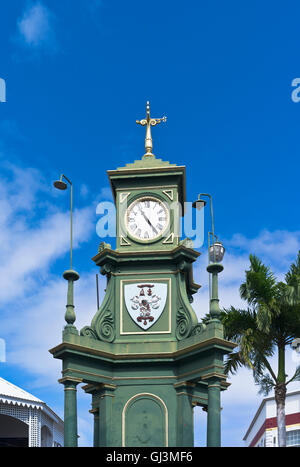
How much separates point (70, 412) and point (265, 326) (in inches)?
355

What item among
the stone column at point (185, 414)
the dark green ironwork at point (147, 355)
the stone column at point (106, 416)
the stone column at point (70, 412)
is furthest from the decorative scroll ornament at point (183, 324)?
the stone column at point (70, 412)

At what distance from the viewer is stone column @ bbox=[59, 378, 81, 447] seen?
19.8 meters

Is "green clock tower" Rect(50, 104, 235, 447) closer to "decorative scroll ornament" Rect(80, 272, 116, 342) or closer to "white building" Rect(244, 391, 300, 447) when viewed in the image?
"decorative scroll ornament" Rect(80, 272, 116, 342)

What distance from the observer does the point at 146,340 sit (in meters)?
21.5

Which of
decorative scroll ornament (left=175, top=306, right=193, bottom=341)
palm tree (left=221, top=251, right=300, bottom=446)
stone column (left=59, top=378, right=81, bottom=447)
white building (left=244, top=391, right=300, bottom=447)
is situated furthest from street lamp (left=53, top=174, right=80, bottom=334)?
white building (left=244, top=391, right=300, bottom=447)

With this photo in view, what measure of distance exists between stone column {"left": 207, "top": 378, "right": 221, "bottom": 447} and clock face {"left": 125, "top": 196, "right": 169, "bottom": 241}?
531 centimetres

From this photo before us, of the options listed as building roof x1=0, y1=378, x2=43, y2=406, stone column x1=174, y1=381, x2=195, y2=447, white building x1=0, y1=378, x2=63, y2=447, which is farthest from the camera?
white building x1=0, y1=378, x2=63, y2=447

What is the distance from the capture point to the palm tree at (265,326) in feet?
86.3

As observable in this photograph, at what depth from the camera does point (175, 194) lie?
2303 cm

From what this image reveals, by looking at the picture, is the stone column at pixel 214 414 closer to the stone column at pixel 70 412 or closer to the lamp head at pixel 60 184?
the stone column at pixel 70 412

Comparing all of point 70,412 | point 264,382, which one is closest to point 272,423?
point 264,382

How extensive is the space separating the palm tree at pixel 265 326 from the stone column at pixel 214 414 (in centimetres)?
631

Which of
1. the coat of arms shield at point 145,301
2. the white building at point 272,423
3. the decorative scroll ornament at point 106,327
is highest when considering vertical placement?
the coat of arms shield at point 145,301

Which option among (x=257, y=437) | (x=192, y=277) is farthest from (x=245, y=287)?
(x=257, y=437)
